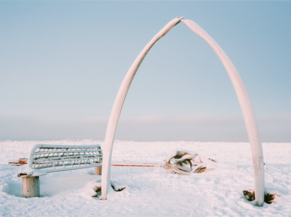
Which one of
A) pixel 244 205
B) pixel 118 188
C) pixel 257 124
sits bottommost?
pixel 244 205

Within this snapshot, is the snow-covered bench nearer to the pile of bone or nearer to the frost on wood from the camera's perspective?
the pile of bone

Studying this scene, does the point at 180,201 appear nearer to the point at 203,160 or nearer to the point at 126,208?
the point at 126,208

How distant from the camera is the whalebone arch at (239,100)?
4.44 m

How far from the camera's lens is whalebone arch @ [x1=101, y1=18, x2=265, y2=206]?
4.44 metres

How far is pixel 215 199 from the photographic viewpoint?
15.8 ft

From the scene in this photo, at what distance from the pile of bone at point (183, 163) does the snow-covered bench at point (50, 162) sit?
2.28m

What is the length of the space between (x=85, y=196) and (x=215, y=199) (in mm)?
2754

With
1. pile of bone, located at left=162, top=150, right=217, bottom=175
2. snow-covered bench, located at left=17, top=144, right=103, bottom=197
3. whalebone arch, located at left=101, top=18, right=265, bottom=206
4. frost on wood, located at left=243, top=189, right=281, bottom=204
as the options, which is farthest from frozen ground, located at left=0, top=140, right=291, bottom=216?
pile of bone, located at left=162, top=150, right=217, bottom=175

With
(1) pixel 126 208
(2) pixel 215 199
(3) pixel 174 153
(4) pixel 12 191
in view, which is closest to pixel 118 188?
(1) pixel 126 208

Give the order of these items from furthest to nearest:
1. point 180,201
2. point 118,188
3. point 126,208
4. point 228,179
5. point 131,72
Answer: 1. point 228,179
2. point 118,188
3. point 131,72
4. point 180,201
5. point 126,208

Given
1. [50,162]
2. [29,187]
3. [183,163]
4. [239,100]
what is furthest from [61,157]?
[239,100]

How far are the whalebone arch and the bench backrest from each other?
1819mm

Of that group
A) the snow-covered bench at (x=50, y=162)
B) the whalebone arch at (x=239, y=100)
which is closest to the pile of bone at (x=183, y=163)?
the snow-covered bench at (x=50, y=162)

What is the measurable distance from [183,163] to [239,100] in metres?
4.24
